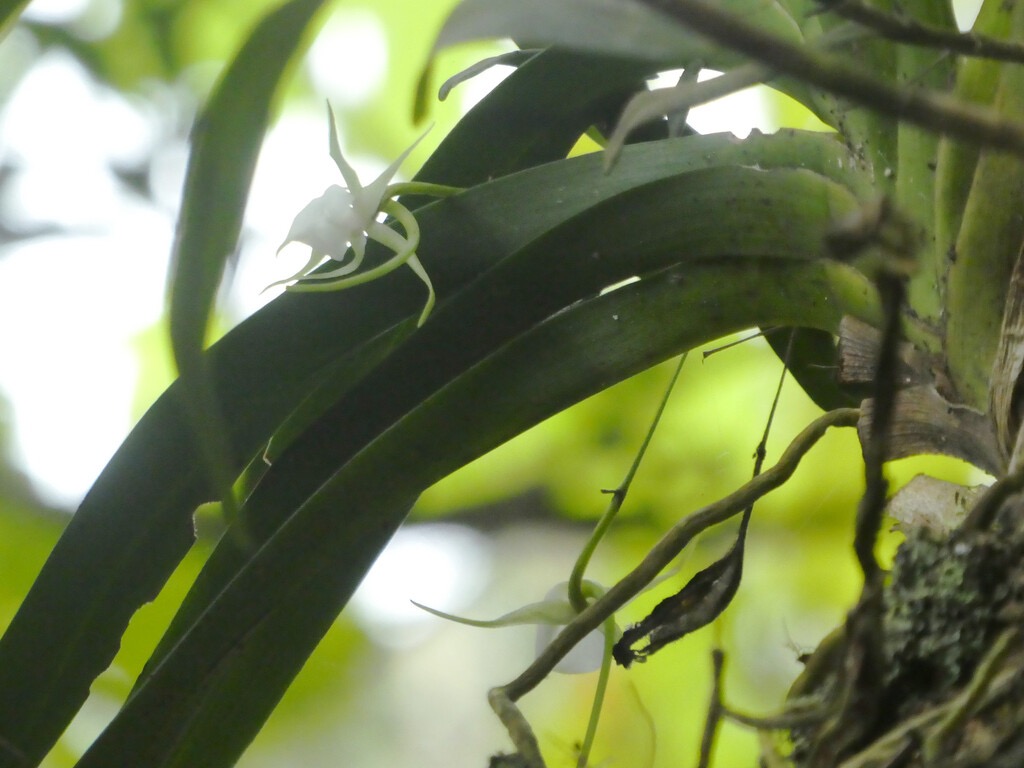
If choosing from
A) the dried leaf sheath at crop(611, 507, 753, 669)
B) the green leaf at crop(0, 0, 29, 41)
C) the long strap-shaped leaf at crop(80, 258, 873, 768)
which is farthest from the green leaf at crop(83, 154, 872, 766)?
the green leaf at crop(0, 0, 29, 41)

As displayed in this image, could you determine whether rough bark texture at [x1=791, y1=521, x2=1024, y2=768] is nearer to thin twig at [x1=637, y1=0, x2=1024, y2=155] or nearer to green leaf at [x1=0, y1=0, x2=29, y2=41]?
thin twig at [x1=637, y1=0, x2=1024, y2=155]

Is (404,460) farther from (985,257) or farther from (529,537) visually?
(529,537)

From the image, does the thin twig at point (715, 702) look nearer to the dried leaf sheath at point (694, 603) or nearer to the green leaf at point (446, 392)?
the dried leaf sheath at point (694, 603)

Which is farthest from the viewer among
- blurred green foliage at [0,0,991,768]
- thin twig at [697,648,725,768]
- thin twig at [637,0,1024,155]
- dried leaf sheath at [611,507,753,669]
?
blurred green foliage at [0,0,991,768]

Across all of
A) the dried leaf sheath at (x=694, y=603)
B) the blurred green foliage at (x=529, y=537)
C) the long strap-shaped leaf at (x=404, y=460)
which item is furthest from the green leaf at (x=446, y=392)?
the blurred green foliage at (x=529, y=537)

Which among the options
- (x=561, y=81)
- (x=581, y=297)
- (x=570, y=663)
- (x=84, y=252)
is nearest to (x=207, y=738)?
(x=570, y=663)

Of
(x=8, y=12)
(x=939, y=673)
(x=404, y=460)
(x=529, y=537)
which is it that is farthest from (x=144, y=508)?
(x=529, y=537)
